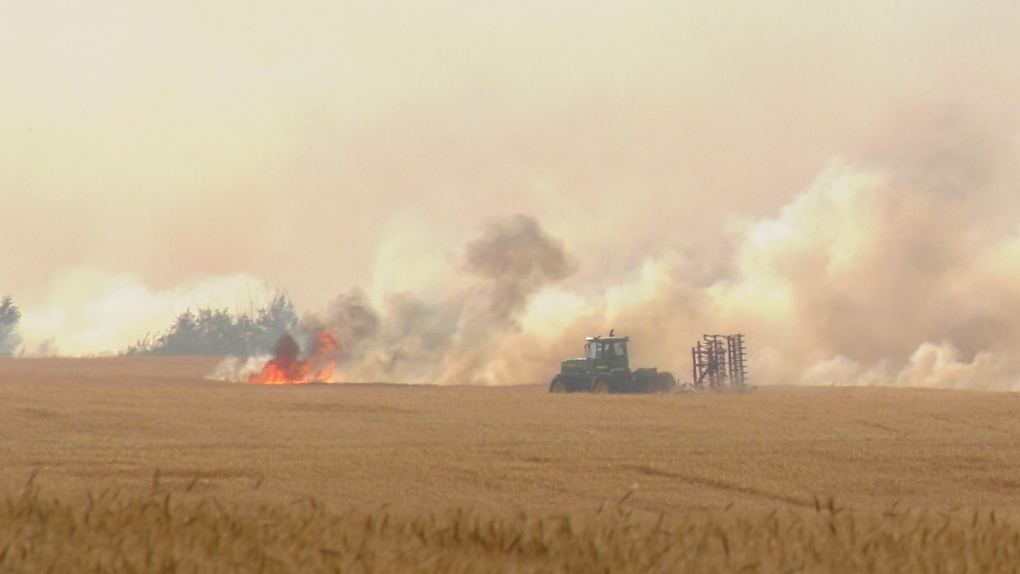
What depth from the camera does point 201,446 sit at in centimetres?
3494

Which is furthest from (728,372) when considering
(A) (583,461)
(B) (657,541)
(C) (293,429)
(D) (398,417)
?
(B) (657,541)

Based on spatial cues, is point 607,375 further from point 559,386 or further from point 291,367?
point 291,367

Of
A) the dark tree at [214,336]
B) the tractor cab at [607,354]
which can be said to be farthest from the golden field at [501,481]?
the dark tree at [214,336]

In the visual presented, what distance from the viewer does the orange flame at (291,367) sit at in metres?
83.2

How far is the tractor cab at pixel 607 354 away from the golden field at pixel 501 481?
4250mm

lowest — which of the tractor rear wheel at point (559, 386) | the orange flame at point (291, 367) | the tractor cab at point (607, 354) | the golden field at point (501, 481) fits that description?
the golden field at point (501, 481)

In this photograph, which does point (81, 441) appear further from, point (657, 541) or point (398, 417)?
point (657, 541)

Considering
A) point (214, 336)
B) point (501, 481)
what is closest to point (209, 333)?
point (214, 336)

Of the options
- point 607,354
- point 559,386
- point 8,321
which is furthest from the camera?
point 8,321

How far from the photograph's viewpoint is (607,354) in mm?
A: 61156

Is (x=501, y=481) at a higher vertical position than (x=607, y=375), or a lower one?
lower

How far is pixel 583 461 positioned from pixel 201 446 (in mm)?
10260

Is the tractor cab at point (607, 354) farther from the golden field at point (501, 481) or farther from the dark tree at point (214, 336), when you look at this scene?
the dark tree at point (214, 336)

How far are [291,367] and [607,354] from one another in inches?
1148
